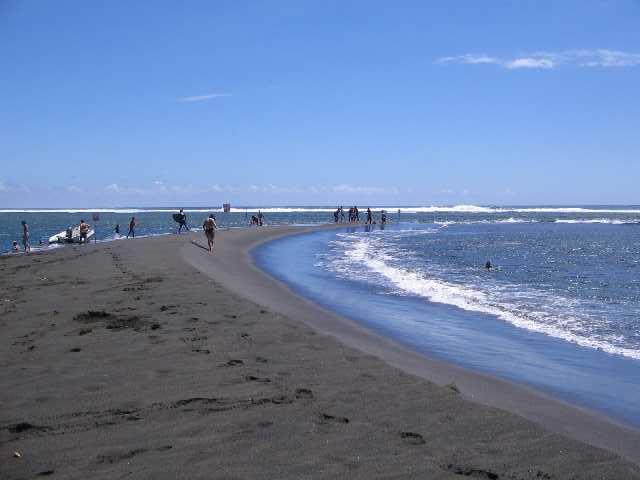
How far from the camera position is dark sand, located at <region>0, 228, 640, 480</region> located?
471cm

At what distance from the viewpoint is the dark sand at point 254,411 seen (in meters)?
4.71

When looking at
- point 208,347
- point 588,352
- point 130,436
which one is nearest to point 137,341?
Answer: point 208,347

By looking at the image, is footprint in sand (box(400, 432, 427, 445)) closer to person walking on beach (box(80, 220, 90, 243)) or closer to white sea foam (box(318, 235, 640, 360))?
white sea foam (box(318, 235, 640, 360))

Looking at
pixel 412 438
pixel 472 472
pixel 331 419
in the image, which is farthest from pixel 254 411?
pixel 472 472

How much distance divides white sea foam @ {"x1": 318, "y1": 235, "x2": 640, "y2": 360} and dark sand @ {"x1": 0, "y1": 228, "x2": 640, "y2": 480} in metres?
3.94

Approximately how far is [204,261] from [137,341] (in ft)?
52.3

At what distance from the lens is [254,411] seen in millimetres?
5855

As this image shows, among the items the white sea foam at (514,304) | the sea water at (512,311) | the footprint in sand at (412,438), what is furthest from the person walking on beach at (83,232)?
the footprint in sand at (412,438)

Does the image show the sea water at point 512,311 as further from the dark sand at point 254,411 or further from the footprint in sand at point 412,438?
the footprint in sand at point 412,438

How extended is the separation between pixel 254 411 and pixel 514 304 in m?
11.4

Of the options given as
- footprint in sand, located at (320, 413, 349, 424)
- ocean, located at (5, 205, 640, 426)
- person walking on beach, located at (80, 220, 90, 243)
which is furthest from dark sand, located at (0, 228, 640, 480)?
person walking on beach, located at (80, 220, 90, 243)

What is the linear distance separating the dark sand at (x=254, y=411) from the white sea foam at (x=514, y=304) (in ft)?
12.9

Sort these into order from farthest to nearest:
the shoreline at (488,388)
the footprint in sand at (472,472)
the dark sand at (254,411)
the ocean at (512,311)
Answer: the ocean at (512,311)
the shoreline at (488,388)
the dark sand at (254,411)
the footprint in sand at (472,472)

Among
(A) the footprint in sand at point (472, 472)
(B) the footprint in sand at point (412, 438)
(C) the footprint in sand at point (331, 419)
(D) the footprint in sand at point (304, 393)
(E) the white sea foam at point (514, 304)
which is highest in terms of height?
(D) the footprint in sand at point (304, 393)
